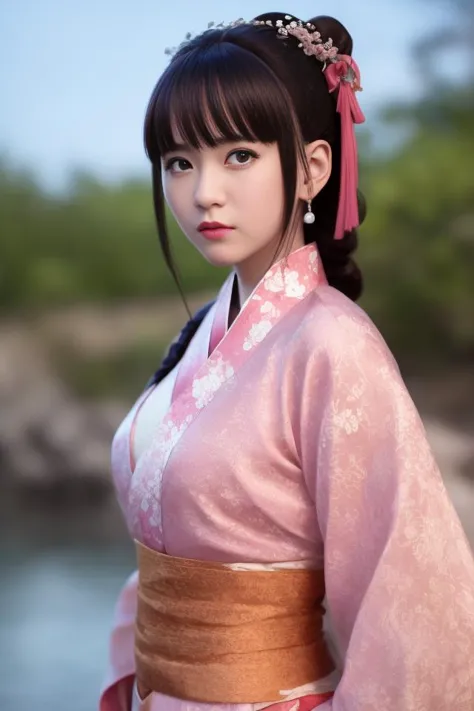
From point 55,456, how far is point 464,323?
1622mm

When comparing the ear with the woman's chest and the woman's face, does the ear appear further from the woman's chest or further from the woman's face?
the woman's chest

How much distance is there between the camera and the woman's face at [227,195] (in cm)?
100

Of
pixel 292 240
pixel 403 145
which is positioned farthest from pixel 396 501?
A: pixel 403 145

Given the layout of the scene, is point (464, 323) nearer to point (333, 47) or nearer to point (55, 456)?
point (55, 456)

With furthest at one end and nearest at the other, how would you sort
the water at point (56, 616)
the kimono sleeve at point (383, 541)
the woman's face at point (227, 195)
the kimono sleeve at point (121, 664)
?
1. the water at point (56, 616)
2. the kimono sleeve at point (121, 664)
3. the woman's face at point (227, 195)
4. the kimono sleeve at point (383, 541)

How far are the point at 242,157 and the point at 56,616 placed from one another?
2044 millimetres

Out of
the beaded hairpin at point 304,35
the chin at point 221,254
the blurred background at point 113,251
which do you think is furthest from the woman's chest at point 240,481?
the blurred background at point 113,251

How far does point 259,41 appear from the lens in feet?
3.33

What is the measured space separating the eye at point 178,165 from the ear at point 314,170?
5.0 inches

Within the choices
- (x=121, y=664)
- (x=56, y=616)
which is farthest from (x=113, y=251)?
(x=121, y=664)

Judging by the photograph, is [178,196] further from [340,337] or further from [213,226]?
[340,337]

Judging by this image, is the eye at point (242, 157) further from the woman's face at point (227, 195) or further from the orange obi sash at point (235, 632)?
the orange obi sash at point (235, 632)

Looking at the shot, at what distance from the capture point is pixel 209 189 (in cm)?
99

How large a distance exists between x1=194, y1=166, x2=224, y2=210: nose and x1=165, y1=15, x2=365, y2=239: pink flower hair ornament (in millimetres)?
154
